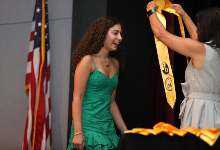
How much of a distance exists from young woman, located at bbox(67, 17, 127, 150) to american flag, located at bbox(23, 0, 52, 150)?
145 cm

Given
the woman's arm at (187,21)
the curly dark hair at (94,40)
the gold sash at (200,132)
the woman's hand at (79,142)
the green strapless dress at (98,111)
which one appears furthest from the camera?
the curly dark hair at (94,40)

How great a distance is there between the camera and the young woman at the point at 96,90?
149 centimetres

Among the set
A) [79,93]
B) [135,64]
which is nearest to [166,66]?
[79,93]

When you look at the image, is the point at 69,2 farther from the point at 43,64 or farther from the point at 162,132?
the point at 162,132

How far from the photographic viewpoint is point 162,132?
2.90 feet

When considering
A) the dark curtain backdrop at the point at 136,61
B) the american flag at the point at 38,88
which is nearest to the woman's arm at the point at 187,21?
the dark curtain backdrop at the point at 136,61

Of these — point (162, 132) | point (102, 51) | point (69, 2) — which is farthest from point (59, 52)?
point (162, 132)

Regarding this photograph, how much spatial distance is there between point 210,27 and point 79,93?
0.93 meters

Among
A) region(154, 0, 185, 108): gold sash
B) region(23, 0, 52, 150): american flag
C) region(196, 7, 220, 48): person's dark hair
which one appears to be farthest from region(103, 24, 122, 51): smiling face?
region(23, 0, 52, 150): american flag

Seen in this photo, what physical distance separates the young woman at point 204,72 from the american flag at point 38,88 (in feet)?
7.23

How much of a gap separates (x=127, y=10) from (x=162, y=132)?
2.02 metres

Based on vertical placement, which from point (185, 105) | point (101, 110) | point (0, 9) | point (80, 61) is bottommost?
point (101, 110)

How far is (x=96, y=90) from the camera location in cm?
166

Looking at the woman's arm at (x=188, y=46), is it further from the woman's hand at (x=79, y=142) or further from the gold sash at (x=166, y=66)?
the woman's hand at (x=79, y=142)
